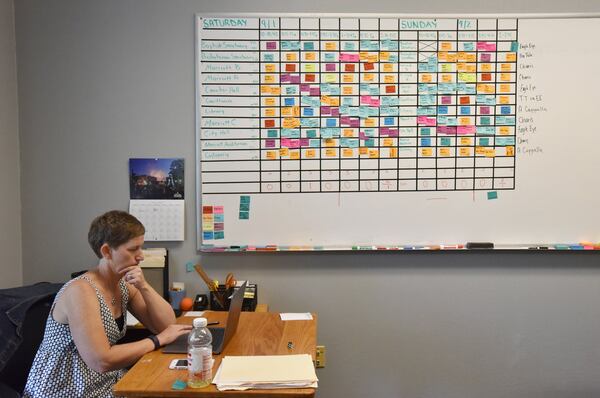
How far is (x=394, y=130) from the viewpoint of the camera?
2.81 metres

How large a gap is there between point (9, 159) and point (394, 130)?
6.97 feet

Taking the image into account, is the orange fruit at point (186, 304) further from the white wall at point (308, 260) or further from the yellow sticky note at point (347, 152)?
the yellow sticky note at point (347, 152)

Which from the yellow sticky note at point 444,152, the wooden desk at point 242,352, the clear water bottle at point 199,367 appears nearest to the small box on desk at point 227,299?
the wooden desk at point 242,352

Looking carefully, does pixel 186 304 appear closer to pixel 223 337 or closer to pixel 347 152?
pixel 223 337

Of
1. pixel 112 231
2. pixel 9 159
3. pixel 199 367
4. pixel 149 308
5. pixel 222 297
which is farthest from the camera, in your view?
pixel 9 159

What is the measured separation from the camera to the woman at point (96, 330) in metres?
1.82

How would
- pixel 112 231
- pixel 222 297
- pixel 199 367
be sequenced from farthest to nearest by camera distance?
pixel 222 297 < pixel 112 231 < pixel 199 367

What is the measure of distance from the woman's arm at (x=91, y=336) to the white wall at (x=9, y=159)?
3.82 feet

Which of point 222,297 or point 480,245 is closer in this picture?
point 222,297

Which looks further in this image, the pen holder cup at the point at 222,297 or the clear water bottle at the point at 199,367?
the pen holder cup at the point at 222,297

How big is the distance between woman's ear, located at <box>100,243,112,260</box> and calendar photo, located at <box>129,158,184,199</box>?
87cm

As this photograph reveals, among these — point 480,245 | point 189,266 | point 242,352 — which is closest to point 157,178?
point 189,266

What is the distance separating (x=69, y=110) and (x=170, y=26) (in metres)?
0.73

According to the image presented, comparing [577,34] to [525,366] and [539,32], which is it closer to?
[539,32]
